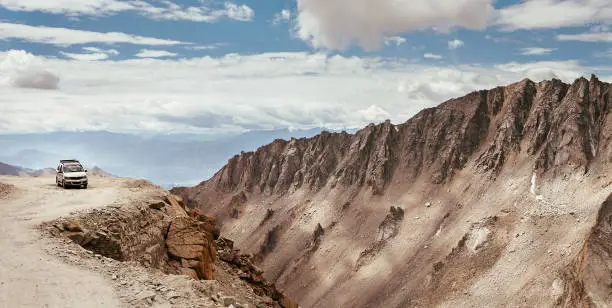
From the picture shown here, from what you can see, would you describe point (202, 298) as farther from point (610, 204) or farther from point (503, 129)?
point (503, 129)

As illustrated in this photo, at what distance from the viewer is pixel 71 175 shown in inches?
1538

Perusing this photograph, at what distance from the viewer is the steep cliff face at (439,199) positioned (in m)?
90.1

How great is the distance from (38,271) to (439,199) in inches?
4150

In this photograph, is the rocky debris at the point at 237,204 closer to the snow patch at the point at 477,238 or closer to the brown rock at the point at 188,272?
the snow patch at the point at 477,238

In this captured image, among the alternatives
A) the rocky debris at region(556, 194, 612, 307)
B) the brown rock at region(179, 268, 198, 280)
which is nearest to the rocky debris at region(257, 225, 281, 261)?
the rocky debris at region(556, 194, 612, 307)

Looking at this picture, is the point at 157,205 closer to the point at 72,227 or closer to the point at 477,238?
the point at 72,227

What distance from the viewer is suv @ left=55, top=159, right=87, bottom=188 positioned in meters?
38.9

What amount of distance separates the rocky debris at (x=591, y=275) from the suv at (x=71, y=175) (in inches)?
2619

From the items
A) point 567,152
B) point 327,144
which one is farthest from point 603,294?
point 327,144

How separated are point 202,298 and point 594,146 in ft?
341

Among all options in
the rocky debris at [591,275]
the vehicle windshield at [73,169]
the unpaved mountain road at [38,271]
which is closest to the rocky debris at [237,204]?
the rocky debris at [591,275]

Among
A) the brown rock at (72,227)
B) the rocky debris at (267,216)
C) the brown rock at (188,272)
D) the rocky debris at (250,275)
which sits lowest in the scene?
the rocky debris at (267,216)

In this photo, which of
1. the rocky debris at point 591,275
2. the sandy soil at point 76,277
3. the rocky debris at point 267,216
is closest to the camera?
the sandy soil at point 76,277

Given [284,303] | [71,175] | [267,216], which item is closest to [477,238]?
[267,216]
